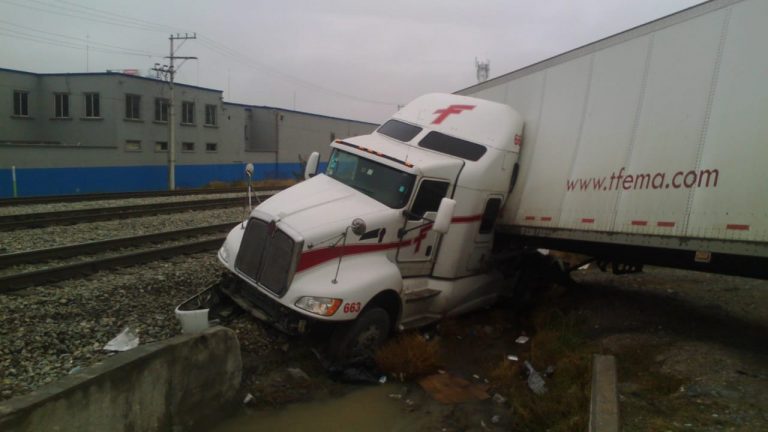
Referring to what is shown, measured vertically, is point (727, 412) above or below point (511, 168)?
below

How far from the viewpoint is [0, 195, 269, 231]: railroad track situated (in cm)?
1271

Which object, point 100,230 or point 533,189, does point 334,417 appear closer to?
point 533,189

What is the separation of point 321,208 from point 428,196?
1541 mm

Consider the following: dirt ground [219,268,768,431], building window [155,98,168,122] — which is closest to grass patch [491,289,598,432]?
dirt ground [219,268,768,431]

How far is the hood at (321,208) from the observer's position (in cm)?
605

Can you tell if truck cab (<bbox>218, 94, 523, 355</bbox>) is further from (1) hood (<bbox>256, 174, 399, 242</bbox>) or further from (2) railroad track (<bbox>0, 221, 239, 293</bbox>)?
(2) railroad track (<bbox>0, 221, 239, 293</bbox>)

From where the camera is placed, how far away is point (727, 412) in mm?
4410

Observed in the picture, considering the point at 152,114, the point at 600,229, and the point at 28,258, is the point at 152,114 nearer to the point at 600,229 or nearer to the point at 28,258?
the point at 28,258

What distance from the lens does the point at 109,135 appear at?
3634cm

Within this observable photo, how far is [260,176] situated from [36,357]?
139ft

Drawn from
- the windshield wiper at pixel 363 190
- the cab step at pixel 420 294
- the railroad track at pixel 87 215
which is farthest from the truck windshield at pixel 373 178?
the railroad track at pixel 87 215

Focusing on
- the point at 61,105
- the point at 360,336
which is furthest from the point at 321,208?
the point at 61,105

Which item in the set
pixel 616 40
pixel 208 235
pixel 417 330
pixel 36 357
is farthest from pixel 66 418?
pixel 208 235

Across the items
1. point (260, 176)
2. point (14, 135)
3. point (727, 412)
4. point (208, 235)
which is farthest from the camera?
point (260, 176)
